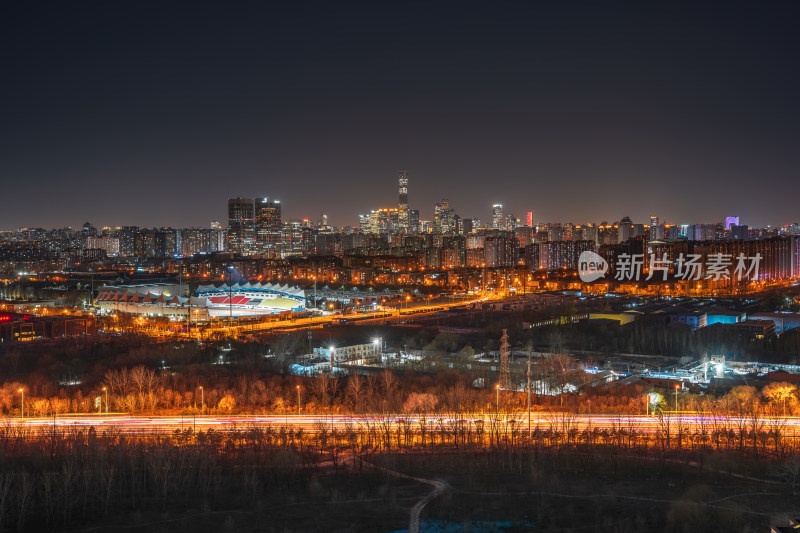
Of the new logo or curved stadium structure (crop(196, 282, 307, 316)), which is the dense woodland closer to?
curved stadium structure (crop(196, 282, 307, 316))

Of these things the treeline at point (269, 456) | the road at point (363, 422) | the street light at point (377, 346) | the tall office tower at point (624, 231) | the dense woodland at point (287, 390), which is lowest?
the treeline at point (269, 456)

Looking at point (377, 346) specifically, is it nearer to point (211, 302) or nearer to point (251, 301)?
point (251, 301)

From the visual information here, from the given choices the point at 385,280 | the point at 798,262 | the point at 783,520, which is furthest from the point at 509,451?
the point at 798,262

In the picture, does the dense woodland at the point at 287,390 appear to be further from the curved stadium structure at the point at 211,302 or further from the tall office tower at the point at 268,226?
the tall office tower at the point at 268,226

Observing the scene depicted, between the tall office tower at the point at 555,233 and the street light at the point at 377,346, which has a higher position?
the tall office tower at the point at 555,233

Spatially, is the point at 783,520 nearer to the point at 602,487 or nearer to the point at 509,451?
the point at 602,487

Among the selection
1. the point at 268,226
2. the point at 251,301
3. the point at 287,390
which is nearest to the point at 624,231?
the point at 268,226

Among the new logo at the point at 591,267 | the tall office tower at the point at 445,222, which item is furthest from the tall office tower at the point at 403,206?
the new logo at the point at 591,267
